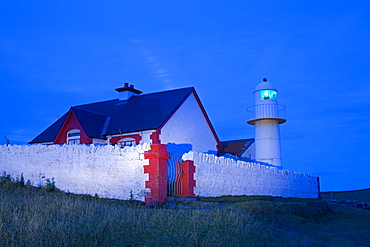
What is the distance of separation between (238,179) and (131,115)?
8755mm

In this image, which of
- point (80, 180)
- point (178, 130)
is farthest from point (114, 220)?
point (178, 130)

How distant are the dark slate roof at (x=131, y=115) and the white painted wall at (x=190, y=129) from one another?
0.54m

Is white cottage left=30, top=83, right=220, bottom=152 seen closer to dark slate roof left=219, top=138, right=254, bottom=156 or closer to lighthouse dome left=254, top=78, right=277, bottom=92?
lighthouse dome left=254, top=78, right=277, bottom=92

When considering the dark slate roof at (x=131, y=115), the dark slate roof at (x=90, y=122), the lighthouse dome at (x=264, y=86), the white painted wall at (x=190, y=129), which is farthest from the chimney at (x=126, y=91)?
the lighthouse dome at (x=264, y=86)

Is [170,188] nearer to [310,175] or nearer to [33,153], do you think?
[33,153]

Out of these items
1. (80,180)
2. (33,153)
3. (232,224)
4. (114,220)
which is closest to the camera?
(114,220)

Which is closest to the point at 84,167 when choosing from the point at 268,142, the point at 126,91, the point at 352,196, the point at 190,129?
the point at 190,129

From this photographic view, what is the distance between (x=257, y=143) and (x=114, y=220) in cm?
2088

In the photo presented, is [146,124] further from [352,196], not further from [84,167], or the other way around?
[352,196]

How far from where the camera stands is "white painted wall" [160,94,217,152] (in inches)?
898

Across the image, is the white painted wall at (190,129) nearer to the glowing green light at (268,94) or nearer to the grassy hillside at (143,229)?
the glowing green light at (268,94)

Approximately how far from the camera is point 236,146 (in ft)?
123

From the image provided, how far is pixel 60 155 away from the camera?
16.7 m

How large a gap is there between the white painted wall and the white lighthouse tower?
334 centimetres
